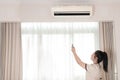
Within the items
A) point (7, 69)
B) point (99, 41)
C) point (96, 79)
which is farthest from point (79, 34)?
point (7, 69)

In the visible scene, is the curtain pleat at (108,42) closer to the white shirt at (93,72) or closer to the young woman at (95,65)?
the young woman at (95,65)

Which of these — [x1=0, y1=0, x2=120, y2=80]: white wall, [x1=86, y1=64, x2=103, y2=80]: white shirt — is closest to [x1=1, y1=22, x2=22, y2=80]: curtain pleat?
[x1=0, y1=0, x2=120, y2=80]: white wall

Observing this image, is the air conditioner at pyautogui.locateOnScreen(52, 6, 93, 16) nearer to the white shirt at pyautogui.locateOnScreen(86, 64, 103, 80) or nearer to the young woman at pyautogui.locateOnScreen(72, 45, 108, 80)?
the young woman at pyautogui.locateOnScreen(72, 45, 108, 80)

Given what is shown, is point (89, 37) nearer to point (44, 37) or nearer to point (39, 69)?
point (44, 37)

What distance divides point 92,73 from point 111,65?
46 centimetres

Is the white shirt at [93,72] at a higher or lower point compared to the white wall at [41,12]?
lower

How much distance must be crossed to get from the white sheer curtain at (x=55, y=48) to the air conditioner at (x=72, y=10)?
0.49m

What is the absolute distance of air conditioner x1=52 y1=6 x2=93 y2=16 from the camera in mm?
2889

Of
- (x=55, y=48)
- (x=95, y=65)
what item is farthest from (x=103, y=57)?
(x=55, y=48)

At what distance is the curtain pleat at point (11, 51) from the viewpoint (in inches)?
129

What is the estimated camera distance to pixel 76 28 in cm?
344

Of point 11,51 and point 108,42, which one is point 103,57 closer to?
point 108,42

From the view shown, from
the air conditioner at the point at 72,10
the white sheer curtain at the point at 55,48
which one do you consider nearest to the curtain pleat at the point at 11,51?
the white sheer curtain at the point at 55,48

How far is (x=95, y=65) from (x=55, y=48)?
734mm
